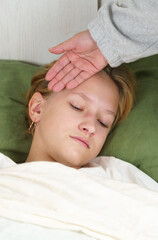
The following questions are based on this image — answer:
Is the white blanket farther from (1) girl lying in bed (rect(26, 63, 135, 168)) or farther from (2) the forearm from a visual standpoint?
(2) the forearm

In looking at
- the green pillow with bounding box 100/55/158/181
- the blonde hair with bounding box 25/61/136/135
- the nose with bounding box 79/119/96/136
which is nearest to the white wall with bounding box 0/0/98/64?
the blonde hair with bounding box 25/61/136/135

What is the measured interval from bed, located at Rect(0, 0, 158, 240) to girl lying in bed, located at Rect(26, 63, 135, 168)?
8cm

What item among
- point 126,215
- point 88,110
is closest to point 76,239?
point 126,215

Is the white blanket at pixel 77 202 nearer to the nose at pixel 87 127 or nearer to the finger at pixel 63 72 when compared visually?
the nose at pixel 87 127

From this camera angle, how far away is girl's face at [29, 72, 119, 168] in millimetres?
1479

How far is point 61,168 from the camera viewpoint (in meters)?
1.41

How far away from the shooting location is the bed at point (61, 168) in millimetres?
1267

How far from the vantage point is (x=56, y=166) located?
1415 mm

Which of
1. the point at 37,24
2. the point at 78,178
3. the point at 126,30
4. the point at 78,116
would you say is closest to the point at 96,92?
the point at 78,116

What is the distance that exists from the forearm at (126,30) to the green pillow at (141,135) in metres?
0.28

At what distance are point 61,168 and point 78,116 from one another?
0.65ft

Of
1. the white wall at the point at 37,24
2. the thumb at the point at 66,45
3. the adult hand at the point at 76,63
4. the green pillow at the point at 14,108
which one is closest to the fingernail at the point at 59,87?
the adult hand at the point at 76,63

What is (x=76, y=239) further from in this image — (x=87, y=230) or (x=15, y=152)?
(x=15, y=152)

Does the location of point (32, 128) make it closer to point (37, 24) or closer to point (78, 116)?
point (78, 116)
